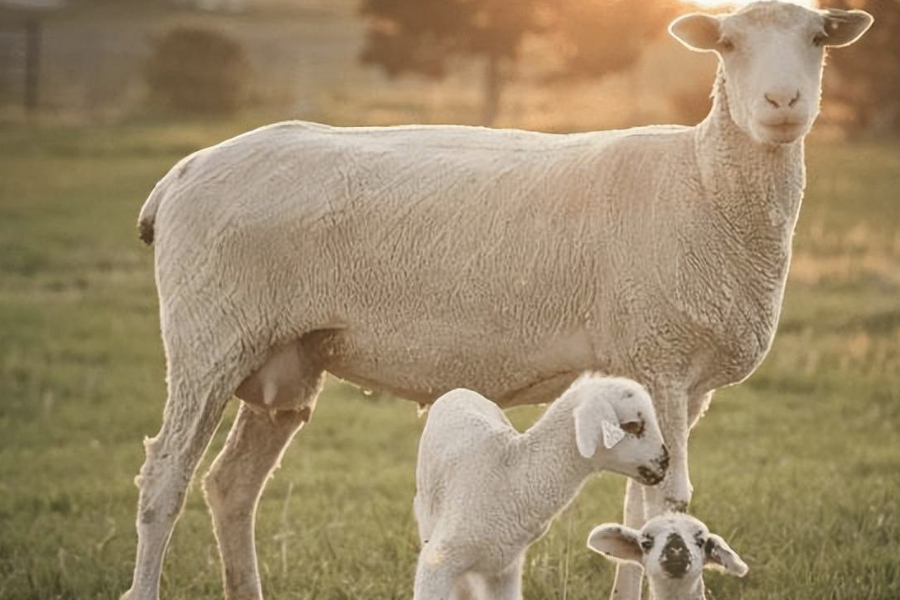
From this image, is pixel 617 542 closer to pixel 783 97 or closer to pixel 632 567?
pixel 632 567

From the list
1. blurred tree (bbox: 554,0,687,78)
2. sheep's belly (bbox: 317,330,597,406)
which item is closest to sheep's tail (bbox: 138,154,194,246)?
sheep's belly (bbox: 317,330,597,406)

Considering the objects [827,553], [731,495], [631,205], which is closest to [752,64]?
[631,205]

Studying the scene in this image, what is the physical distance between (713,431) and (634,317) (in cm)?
561

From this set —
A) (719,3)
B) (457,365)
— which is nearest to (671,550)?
(457,365)

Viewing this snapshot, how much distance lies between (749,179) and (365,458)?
5281 mm

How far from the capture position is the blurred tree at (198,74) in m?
40.3

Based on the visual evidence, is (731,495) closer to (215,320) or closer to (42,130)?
(215,320)

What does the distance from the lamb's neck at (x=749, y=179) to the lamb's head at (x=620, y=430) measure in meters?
1.05

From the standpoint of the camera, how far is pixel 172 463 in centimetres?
625

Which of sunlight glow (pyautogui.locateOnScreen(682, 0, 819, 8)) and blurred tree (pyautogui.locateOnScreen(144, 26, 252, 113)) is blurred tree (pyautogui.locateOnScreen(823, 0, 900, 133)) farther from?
sunlight glow (pyautogui.locateOnScreen(682, 0, 819, 8))

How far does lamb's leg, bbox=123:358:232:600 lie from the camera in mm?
6180

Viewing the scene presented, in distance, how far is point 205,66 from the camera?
40.5m

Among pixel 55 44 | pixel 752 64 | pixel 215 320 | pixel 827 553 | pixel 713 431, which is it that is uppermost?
pixel 752 64

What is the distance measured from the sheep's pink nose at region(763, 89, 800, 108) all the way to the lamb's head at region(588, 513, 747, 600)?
1.31 meters
